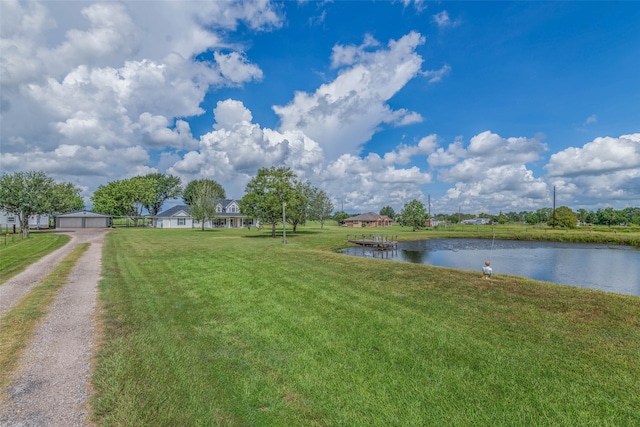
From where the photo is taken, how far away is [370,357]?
497cm

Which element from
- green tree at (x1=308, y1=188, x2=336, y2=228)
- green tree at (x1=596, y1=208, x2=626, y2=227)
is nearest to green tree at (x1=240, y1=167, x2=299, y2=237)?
green tree at (x1=308, y1=188, x2=336, y2=228)

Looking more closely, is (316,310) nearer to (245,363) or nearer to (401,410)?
(245,363)

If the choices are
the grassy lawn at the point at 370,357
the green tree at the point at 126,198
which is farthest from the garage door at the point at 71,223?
the grassy lawn at the point at 370,357

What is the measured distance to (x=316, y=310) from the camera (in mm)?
7512

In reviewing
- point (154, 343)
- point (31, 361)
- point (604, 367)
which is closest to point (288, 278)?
point (154, 343)

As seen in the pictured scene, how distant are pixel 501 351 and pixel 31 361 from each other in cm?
759

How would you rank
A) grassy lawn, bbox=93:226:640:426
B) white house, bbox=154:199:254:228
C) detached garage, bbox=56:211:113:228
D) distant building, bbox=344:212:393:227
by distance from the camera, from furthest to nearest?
A: distant building, bbox=344:212:393:227 → white house, bbox=154:199:254:228 → detached garage, bbox=56:211:113:228 → grassy lawn, bbox=93:226:640:426

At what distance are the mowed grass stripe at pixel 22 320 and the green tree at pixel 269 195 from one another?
77.8 feet

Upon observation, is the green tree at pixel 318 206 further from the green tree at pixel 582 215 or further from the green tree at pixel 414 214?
the green tree at pixel 582 215

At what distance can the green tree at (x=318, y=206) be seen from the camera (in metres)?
55.9

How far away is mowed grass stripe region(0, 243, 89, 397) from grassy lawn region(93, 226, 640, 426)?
→ 119cm

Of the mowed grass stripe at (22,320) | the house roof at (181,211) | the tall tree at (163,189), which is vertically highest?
the tall tree at (163,189)

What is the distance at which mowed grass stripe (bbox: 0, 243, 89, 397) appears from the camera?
4719mm

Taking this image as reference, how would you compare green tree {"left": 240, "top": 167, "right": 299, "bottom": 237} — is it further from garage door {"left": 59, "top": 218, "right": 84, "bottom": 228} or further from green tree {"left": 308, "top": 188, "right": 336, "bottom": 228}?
garage door {"left": 59, "top": 218, "right": 84, "bottom": 228}
